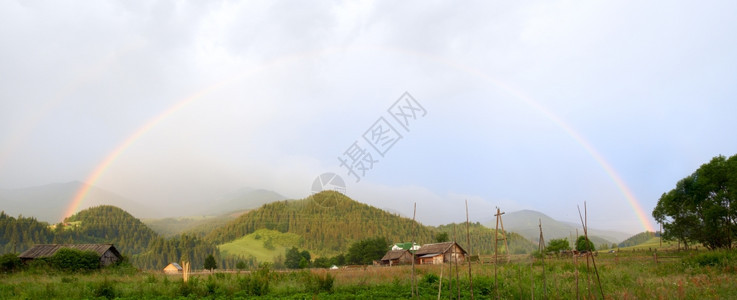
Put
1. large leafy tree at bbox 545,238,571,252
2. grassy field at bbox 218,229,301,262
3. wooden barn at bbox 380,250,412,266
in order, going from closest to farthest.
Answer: large leafy tree at bbox 545,238,571,252, wooden barn at bbox 380,250,412,266, grassy field at bbox 218,229,301,262

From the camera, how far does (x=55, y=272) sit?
37.8 m

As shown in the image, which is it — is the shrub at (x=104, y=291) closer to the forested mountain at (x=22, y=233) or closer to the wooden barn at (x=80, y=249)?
the wooden barn at (x=80, y=249)

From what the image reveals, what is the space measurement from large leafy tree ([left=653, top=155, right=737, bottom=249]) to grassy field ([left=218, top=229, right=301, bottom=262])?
3991 inches

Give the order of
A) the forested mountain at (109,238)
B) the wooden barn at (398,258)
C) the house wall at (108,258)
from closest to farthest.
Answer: the house wall at (108,258) < the wooden barn at (398,258) < the forested mountain at (109,238)

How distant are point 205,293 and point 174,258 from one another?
347 ft

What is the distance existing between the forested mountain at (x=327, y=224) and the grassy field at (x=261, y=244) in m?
4.89

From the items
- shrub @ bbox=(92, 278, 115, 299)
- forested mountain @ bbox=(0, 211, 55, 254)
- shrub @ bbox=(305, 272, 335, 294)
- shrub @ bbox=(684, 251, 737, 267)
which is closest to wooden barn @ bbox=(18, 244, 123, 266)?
shrub @ bbox=(92, 278, 115, 299)

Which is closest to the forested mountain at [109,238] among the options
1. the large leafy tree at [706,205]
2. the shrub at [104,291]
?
the shrub at [104,291]

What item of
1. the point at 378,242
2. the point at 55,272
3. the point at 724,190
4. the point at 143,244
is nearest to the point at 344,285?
the point at 55,272

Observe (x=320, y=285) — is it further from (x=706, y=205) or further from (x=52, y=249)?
(x=52, y=249)

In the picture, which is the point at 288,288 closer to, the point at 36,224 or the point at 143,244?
the point at 36,224

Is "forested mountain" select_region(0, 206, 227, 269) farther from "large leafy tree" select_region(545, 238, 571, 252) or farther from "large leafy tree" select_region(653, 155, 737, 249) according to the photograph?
"large leafy tree" select_region(653, 155, 737, 249)

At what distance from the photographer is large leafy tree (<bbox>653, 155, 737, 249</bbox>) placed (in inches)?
1389

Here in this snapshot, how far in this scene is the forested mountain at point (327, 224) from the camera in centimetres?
14275
